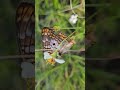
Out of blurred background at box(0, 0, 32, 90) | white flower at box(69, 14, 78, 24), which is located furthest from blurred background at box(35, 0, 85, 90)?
blurred background at box(0, 0, 32, 90)

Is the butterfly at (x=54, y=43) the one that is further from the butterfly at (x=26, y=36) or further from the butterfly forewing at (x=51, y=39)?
the butterfly at (x=26, y=36)

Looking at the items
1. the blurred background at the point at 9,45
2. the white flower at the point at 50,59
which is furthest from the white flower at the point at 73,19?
the blurred background at the point at 9,45

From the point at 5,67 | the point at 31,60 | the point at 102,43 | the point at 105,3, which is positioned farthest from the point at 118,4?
the point at 5,67

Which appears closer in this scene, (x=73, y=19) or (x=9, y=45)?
(x=73, y=19)

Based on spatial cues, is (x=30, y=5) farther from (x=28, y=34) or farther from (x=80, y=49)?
(x=80, y=49)

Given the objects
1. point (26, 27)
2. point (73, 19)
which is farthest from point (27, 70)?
point (73, 19)

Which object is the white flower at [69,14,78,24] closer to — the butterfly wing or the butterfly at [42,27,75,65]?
the butterfly at [42,27,75,65]

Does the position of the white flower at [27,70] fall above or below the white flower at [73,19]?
below

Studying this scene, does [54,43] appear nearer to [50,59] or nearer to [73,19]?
[50,59]
